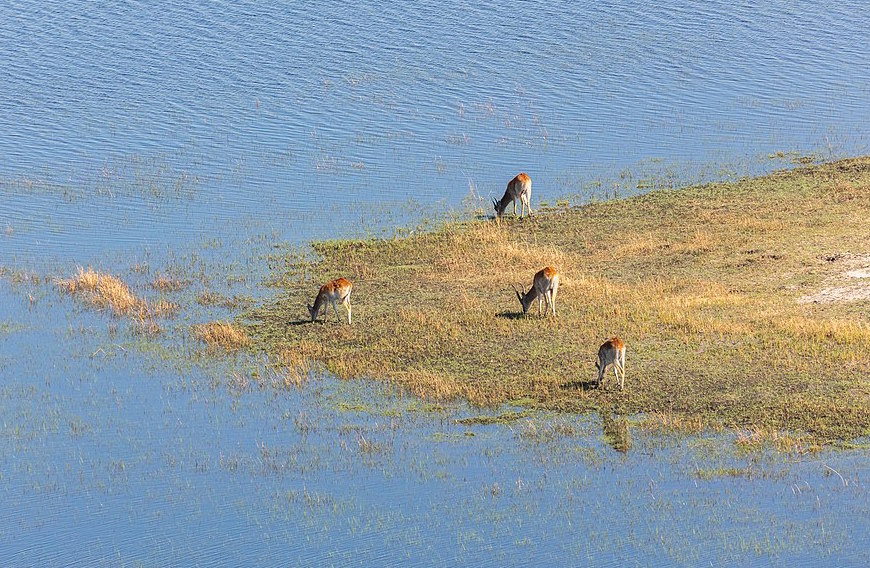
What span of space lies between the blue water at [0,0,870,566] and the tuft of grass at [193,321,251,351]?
1.58ft

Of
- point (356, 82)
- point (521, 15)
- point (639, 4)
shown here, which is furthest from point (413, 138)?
point (639, 4)

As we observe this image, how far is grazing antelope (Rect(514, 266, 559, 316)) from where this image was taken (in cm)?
2114

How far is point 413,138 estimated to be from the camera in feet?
111

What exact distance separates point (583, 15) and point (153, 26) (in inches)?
577

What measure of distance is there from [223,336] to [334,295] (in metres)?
1.92

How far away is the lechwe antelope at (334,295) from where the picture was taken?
21.4m

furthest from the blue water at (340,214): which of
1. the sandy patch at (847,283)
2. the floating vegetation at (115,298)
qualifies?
the sandy patch at (847,283)

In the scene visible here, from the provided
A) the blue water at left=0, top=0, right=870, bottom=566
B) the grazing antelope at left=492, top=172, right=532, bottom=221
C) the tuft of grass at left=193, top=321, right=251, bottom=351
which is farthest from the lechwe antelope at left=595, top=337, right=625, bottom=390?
the grazing antelope at left=492, top=172, right=532, bottom=221

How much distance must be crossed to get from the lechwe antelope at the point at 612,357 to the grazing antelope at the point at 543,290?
2968 mm

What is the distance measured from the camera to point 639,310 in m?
21.5

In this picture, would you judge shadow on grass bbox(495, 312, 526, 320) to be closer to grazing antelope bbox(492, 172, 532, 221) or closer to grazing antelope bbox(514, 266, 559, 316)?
grazing antelope bbox(514, 266, 559, 316)

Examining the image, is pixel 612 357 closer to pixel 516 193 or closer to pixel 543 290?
pixel 543 290

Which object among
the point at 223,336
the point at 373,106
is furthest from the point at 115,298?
the point at 373,106

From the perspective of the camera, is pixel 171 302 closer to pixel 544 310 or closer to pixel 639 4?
pixel 544 310
